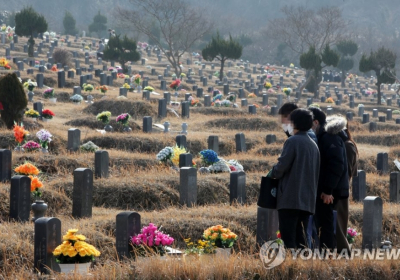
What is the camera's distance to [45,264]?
8117 millimetres

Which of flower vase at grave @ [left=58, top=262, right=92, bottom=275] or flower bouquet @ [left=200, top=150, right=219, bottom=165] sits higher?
flower bouquet @ [left=200, top=150, right=219, bottom=165]

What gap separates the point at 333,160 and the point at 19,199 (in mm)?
4760

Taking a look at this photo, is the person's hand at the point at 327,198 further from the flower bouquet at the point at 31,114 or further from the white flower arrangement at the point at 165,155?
the flower bouquet at the point at 31,114

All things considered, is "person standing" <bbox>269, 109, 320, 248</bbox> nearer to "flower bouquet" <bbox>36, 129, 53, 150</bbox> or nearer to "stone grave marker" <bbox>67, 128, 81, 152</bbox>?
"flower bouquet" <bbox>36, 129, 53, 150</bbox>

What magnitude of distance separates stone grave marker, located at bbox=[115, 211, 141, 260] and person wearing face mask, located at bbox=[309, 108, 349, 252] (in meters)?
2.10

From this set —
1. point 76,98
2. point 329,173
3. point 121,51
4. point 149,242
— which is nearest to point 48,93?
point 76,98

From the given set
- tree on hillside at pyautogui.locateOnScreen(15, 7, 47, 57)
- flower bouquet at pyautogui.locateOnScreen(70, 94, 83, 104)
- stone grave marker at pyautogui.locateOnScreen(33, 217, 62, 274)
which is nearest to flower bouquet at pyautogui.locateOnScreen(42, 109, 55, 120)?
flower bouquet at pyautogui.locateOnScreen(70, 94, 83, 104)

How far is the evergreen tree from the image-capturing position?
60.0 feet

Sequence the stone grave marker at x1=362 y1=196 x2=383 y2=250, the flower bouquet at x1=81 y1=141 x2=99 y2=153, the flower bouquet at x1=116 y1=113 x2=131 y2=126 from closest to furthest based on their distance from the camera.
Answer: the stone grave marker at x1=362 y1=196 x2=383 y2=250, the flower bouquet at x1=81 y1=141 x2=99 y2=153, the flower bouquet at x1=116 y1=113 x2=131 y2=126

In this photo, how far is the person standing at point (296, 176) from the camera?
25.4 ft

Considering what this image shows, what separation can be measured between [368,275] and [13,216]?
5.31 meters

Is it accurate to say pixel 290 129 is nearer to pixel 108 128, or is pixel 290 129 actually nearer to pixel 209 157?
pixel 209 157

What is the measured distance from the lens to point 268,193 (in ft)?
26.0

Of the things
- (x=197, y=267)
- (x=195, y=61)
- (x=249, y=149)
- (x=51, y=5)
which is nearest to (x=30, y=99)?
(x=249, y=149)
